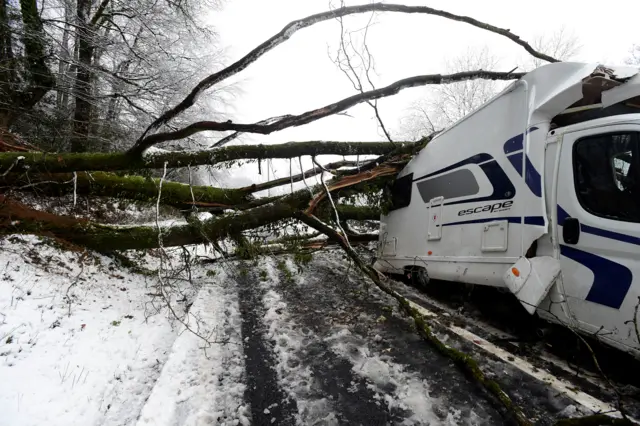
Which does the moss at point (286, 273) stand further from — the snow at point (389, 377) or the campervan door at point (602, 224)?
the campervan door at point (602, 224)

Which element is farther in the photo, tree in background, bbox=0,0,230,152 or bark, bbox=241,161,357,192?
tree in background, bbox=0,0,230,152

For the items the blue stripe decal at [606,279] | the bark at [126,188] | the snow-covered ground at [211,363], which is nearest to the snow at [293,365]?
the snow-covered ground at [211,363]

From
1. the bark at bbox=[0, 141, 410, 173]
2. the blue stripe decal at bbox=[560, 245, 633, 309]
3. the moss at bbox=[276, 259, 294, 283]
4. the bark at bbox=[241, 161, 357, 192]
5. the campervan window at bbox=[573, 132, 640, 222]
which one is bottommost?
the moss at bbox=[276, 259, 294, 283]

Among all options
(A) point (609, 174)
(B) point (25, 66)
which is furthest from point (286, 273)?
(B) point (25, 66)

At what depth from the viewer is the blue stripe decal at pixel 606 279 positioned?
2678mm

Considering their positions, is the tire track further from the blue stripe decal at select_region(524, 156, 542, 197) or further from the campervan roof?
the campervan roof

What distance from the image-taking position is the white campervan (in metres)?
2.74

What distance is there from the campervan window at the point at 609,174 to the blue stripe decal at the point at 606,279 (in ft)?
1.33

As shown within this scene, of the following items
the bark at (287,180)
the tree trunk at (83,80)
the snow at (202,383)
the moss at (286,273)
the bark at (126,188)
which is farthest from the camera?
the tree trunk at (83,80)

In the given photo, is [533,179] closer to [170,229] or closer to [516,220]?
[516,220]

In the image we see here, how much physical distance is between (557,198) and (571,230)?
1.18 ft

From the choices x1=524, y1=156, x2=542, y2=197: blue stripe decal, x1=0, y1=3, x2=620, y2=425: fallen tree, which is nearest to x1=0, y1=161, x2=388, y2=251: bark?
x1=0, y1=3, x2=620, y2=425: fallen tree

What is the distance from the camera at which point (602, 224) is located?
9.32 feet

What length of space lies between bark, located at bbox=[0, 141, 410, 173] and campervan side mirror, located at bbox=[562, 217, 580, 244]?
3841 millimetres
